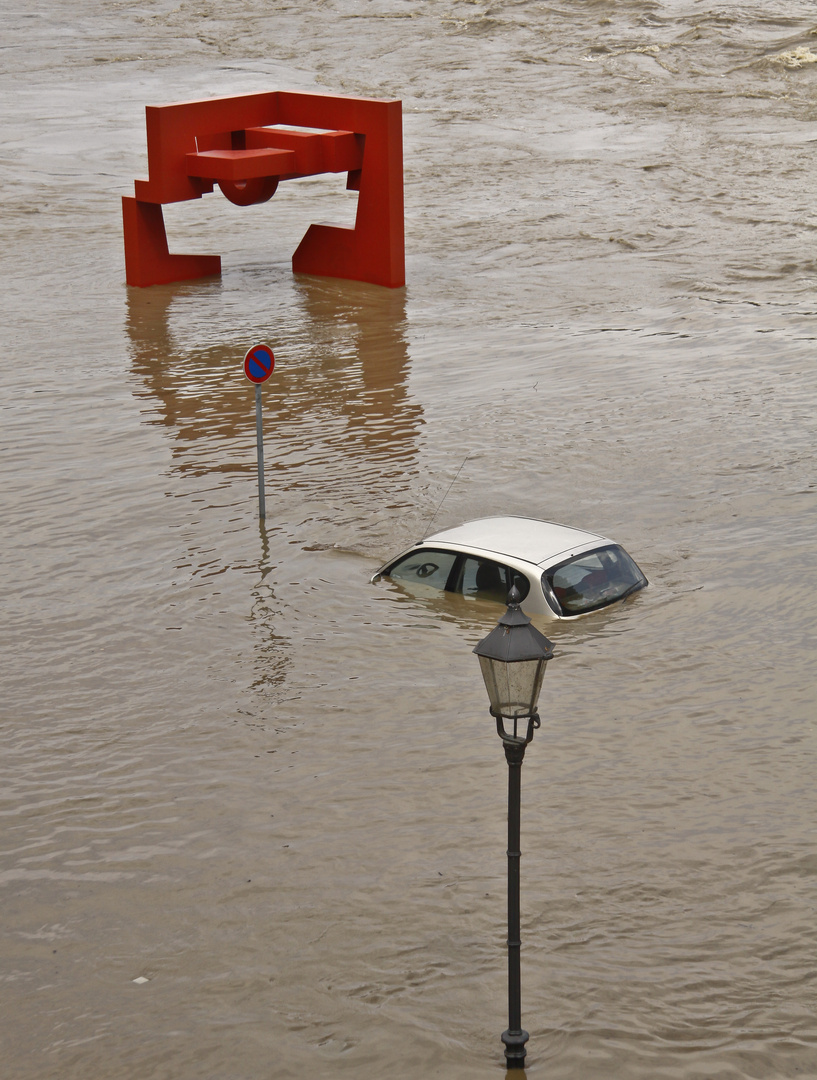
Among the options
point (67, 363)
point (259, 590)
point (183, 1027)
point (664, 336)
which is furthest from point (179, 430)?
point (183, 1027)

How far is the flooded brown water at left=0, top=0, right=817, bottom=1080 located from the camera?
7.57 metres

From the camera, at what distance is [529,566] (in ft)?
36.7

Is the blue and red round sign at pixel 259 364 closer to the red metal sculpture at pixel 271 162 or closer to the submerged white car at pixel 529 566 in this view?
the submerged white car at pixel 529 566

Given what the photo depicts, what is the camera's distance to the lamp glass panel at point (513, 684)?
21.0 feet

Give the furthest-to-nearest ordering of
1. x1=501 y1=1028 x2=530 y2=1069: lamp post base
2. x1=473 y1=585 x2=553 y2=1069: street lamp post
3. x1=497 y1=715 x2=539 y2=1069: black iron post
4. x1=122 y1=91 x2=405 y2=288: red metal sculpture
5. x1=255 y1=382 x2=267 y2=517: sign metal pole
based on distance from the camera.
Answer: x1=122 y1=91 x2=405 y2=288: red metal sculpture < x1=255 y1=382 x2=267 y2=517: sign metal pole < x1=501 y1=1028 x2=530 y2=1069: lamp post base < x1=497 y1=715 x2=539 y2=1069: black iron post < x1=473 y1=585 x2=553 y2=1069: street lamp post

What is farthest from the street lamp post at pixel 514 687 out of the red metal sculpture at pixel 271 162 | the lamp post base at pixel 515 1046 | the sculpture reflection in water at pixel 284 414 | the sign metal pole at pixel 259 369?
the red metal sculpture at pixel 271 162

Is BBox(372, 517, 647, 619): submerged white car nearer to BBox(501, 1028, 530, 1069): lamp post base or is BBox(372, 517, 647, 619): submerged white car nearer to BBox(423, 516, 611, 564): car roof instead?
BBox(423, 516, 611, 564): car roof

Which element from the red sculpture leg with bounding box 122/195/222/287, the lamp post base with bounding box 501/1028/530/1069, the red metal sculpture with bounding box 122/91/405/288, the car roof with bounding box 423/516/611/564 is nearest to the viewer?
the lamp post base with bounding box 501/1028/530/1069

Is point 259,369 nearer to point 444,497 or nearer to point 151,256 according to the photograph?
point 444,497

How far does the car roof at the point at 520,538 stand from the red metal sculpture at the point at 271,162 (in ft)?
47.2

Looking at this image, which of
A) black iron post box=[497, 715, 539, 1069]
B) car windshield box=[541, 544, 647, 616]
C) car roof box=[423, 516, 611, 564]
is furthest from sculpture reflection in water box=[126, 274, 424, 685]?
black iron post box=[497, 715, 539, 1069]

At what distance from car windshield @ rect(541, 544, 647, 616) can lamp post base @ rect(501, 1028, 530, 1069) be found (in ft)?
15.6

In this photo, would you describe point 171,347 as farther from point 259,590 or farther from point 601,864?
point 601,864

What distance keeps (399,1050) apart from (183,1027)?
3.88 feet
